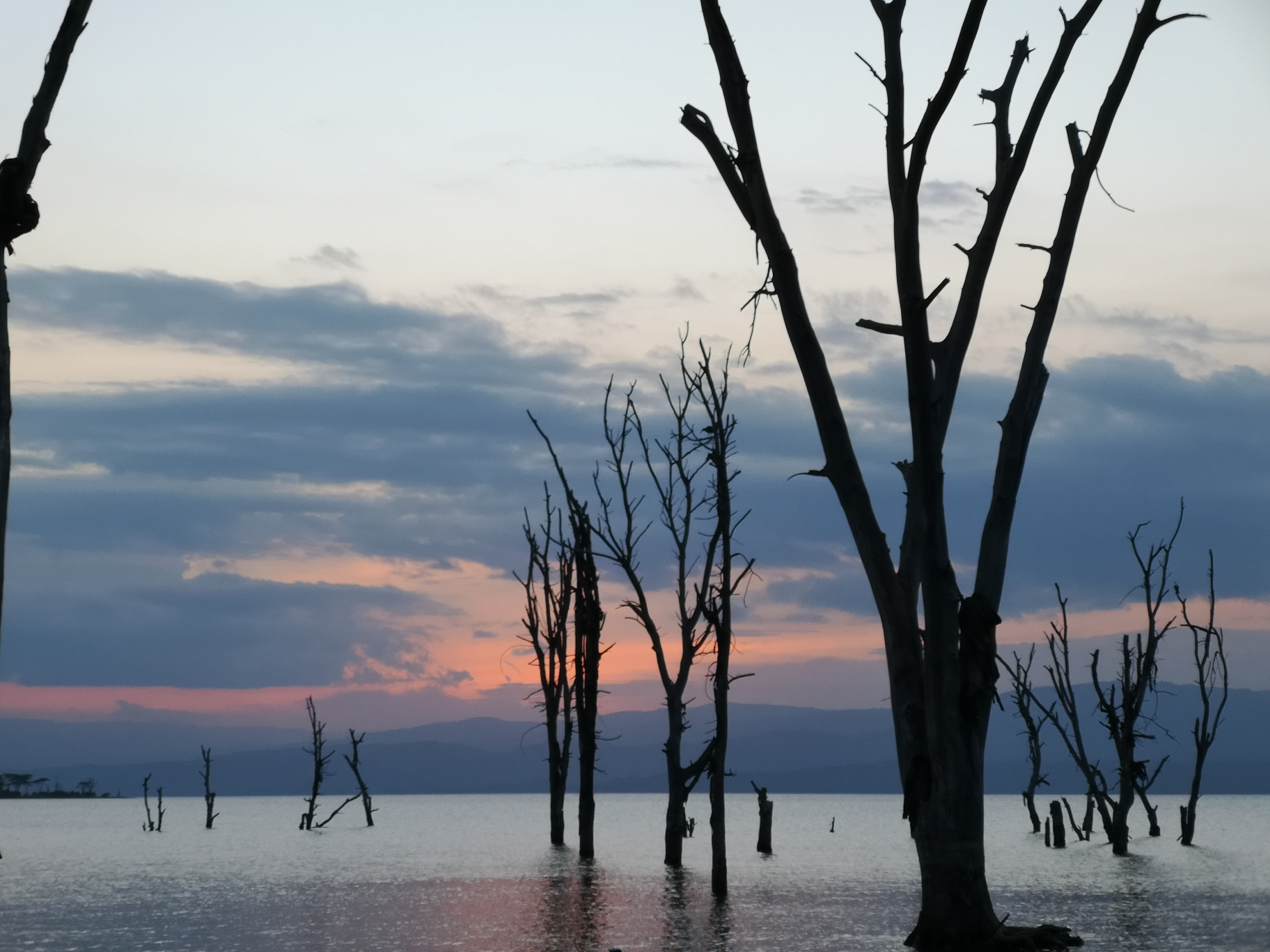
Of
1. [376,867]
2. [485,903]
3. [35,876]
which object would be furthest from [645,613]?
[35,876]

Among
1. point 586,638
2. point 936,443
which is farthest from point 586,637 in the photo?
point 936,443

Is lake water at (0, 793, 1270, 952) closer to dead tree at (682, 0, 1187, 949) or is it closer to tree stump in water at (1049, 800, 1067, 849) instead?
tree stump in water at (1049, 800, 1067, 849)

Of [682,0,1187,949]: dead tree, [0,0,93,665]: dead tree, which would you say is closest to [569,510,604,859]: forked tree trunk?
[682,0,1187,949]: dead tree

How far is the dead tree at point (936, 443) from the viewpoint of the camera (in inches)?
509

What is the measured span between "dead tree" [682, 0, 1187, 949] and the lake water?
470 centimetres

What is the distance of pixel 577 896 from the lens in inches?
1036

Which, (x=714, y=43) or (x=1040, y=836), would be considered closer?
(x=714, y=43)

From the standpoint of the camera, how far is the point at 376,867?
133 ft

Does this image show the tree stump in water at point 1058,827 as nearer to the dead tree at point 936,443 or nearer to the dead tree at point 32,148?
the dead tree at point 936,443

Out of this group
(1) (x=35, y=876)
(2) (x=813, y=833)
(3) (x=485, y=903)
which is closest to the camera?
(3) (x=485, y=903)

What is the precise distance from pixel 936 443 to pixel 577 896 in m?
16.3

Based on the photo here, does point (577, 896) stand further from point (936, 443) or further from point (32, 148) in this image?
point (32, 148)

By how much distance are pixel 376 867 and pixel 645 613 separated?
1837cm

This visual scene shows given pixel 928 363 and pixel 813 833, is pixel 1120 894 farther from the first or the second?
pixel 813 833
